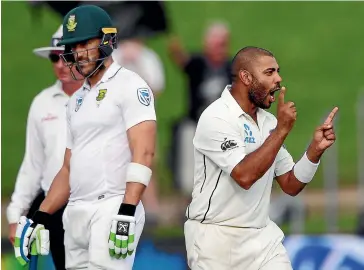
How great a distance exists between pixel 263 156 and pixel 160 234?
297 inches

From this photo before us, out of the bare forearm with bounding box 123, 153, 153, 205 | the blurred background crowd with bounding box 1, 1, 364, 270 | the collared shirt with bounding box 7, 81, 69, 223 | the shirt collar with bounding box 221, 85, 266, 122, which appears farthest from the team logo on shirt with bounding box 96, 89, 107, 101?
the blurred background crowd with bounding box 1, 1, 364, 270

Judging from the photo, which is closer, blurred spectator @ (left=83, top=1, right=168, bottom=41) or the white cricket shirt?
the white cricket shirt

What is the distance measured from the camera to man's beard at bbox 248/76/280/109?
6231 millimetres

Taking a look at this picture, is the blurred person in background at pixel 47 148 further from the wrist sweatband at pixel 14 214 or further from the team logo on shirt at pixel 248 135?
the team logo on shirt at pixel 248 135

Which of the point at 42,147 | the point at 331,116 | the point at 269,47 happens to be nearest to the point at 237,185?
the point at 331,116

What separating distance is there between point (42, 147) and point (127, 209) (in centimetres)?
189

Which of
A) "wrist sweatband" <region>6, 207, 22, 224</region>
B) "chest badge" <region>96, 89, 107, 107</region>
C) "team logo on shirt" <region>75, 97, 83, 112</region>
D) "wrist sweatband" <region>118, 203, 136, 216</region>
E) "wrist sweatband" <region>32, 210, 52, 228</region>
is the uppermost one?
"chest badge" <region>96, 89, 107, 107</region>

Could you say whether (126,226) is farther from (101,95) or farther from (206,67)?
(206,67)

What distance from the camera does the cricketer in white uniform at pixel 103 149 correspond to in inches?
245

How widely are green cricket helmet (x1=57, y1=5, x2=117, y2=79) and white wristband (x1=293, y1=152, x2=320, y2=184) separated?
3.81 feet

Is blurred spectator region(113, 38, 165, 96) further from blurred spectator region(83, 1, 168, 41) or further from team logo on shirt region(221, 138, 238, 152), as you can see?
team logo on shirt region(221, 138, 238, 152)

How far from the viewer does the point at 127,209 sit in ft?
20.1

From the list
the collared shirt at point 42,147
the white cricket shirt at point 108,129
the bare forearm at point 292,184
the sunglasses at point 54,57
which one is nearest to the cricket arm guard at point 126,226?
the white cricket shirt at point 108,129

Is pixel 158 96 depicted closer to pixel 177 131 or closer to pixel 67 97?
pixel 177 131
